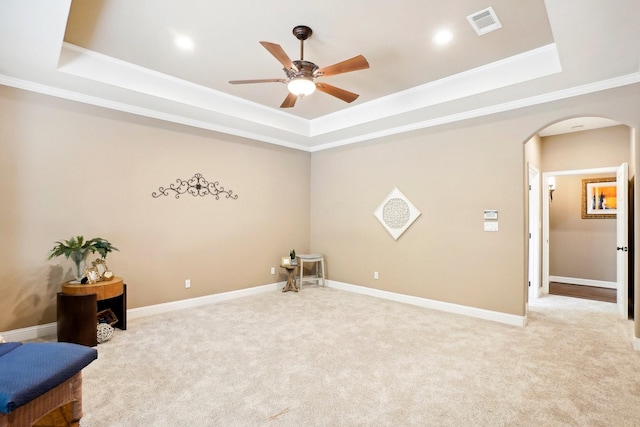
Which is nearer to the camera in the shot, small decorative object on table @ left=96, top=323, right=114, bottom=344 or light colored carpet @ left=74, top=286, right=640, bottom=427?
light colored carpet @ left=74, top=286, right=640, bottom=427

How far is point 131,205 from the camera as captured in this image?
4094 mm

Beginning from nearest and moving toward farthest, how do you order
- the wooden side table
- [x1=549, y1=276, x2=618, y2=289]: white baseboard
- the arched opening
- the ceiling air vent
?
the ceiling air vent → the arched opening → the wooden side table → [x1=549, y1=276, x2=618, y2=289]: white baseboard

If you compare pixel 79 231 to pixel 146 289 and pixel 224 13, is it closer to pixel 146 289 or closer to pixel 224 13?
pixel 146 289

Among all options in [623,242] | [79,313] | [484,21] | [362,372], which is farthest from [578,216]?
[79,313]

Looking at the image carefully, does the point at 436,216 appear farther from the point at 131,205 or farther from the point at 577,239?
the point at 131,205

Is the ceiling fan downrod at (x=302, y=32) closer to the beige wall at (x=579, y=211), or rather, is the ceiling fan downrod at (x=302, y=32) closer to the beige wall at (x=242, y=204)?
the beige wall at (x=242, y=204)

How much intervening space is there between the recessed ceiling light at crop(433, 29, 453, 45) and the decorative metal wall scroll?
11.5 feet

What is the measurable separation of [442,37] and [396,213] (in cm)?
261

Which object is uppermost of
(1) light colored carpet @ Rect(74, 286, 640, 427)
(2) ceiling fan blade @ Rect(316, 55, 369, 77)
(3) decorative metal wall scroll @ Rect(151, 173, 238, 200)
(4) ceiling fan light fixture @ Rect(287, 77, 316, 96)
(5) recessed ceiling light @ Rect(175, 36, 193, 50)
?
(5) recessed ceiling light @ Rect(175, 36, 193, 50)

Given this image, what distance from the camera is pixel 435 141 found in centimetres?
461

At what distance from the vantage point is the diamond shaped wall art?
485 centimetres

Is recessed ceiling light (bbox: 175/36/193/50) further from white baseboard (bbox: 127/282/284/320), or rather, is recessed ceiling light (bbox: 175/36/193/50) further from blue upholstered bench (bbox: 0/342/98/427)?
white baseboard (bbox: 127/282/284/320)

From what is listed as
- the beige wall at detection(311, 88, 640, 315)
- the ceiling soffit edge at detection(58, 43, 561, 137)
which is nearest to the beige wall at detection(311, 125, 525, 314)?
the beige wall at detection(311, 88, 640, 315)

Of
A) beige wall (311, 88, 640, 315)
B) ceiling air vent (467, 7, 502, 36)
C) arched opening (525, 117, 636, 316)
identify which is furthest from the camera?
arched opening (525, 117, 636, 316)
